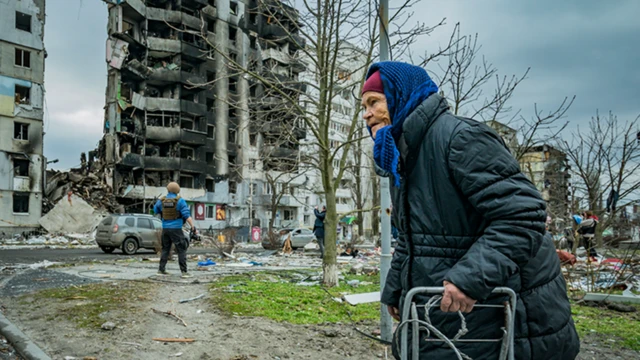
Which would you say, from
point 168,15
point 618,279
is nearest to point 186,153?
point 168,15

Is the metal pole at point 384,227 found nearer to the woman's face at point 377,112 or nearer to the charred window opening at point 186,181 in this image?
the woman's face at point 377,112

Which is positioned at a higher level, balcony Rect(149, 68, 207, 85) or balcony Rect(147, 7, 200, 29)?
balcony Rect(147, 7, 200, 29)

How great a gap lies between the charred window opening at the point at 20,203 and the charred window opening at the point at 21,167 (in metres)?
1.65

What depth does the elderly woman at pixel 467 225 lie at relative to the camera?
5.79ft

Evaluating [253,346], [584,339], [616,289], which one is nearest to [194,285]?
[253,346]

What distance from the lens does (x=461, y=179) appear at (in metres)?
1.88

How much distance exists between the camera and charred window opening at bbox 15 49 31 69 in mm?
36969

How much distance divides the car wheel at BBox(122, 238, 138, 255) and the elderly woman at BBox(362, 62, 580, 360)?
1994 centimetres

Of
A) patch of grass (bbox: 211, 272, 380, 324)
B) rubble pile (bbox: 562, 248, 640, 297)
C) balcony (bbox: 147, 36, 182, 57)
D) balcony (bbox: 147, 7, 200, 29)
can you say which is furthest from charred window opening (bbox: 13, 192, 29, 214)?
rubble pile (bbox: 562, 248, 640, 297)

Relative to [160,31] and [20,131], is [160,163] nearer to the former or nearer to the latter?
[20,131]

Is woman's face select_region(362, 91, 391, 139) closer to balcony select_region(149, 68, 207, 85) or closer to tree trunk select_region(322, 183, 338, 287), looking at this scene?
tree trunk select_region(322, 183, 338, 287)

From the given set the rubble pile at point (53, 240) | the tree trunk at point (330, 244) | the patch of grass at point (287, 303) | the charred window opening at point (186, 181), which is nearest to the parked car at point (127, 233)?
the rubble pile at point (53, 240)

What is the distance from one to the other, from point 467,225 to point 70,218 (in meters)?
37.4

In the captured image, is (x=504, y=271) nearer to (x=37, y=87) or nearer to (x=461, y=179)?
(x=461, y=179)
